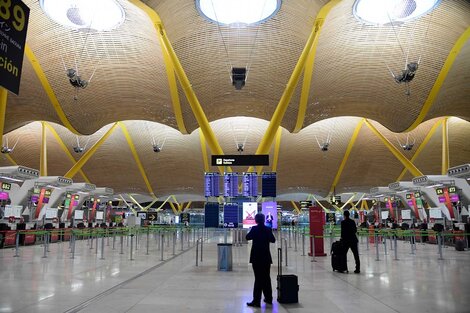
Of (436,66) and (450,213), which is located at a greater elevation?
(436,66)

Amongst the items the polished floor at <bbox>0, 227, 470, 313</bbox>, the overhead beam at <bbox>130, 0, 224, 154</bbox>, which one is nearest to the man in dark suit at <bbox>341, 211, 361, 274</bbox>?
the polished floor at <bbox>0, 227, 470, 313</bbox>

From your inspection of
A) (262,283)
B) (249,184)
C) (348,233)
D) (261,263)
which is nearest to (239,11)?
(249,184)

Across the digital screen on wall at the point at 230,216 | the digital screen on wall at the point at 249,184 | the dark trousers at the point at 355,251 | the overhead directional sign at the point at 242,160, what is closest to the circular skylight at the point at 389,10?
the overhead directional sign at the point at 242,160

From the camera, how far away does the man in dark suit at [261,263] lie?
276 inches

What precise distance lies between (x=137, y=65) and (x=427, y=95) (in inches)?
802

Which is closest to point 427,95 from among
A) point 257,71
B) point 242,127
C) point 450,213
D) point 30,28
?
point 450,213

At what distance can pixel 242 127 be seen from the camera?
148 ft

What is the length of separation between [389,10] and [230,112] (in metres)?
15.4

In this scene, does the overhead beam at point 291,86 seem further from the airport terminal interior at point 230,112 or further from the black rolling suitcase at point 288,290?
the black rolling suitcase at point 288,290

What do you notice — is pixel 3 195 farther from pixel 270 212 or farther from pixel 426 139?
pixel 426 139

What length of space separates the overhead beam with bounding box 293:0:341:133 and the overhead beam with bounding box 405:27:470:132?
808cm

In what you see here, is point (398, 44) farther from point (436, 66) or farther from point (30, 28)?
point (30, 28)

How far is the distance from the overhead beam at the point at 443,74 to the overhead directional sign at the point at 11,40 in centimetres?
2272

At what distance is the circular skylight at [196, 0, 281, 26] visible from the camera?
20.9m
